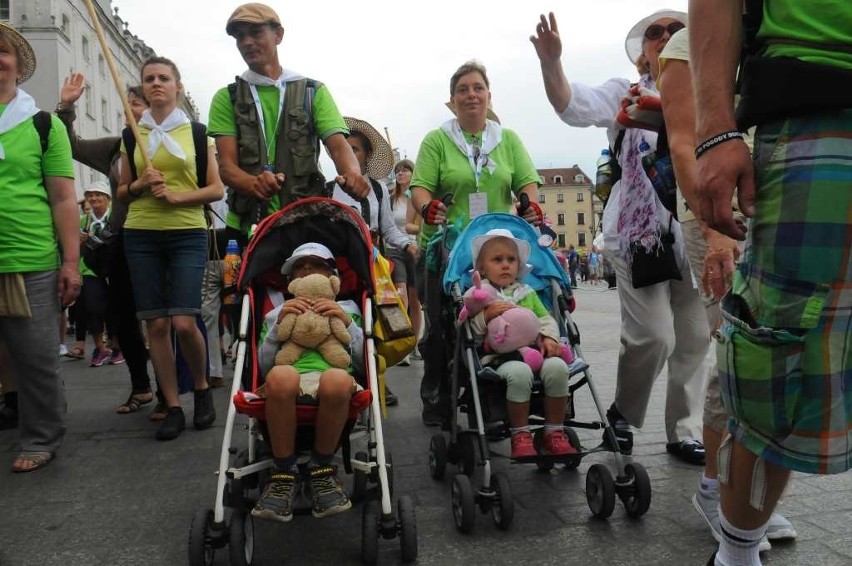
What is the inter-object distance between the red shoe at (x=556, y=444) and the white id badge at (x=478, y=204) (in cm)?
184

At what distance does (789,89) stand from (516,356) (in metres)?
2.09

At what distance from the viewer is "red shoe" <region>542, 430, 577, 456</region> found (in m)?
3.14

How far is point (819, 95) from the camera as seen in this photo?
1.50 metres

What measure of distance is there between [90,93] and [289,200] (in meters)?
39.0

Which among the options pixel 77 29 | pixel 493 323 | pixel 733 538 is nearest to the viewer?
pixel 733 538

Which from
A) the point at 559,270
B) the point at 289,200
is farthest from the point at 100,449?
the point at 559,270

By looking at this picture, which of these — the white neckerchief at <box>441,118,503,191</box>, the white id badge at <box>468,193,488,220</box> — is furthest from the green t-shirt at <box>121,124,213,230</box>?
the white id badge at <box>468,193,488,220</box>

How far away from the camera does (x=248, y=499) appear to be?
2.81 metres

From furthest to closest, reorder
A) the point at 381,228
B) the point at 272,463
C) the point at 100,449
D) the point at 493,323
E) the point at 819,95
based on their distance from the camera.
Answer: the point at 381,228, the point at 100,449, the point at 493,323, the point at 272,463, the point at 819,95

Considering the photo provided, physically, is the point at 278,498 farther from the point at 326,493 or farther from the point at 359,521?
the point at 359,521

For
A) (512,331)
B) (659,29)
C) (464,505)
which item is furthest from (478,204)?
(464,505)

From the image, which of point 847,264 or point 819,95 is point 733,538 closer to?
point 847,264

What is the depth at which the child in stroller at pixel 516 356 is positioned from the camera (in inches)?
126

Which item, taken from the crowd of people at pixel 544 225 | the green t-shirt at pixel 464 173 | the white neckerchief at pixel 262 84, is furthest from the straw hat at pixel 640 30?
the white neckerchief at pixel 262 84
